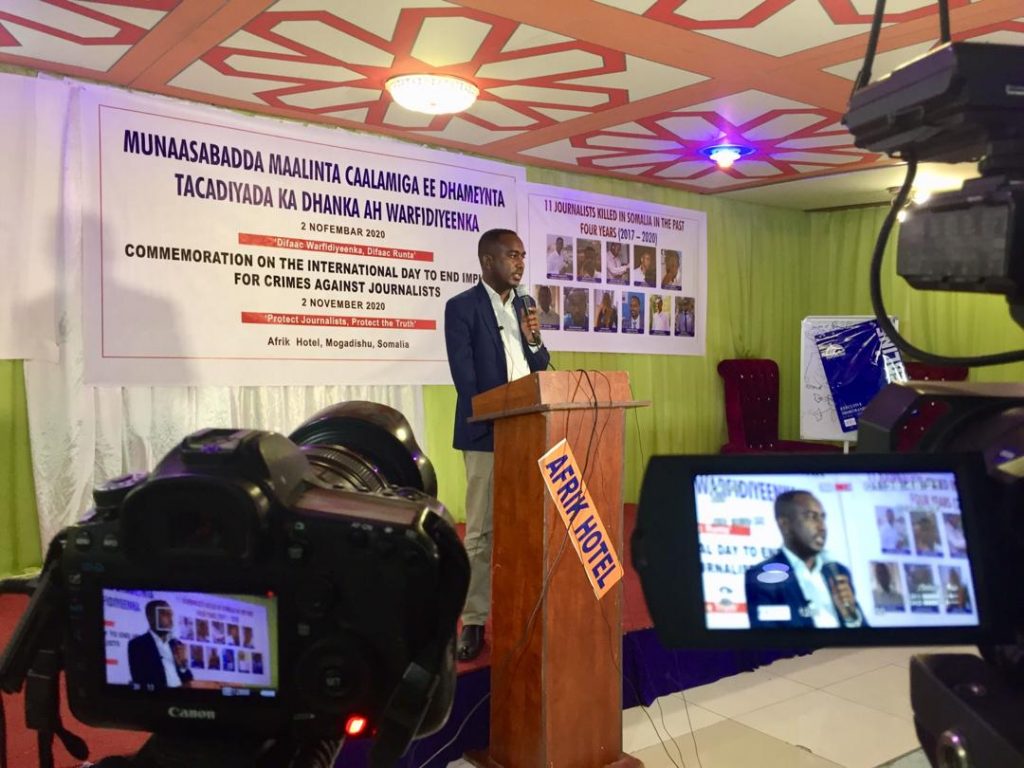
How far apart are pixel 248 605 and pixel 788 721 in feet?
8.02

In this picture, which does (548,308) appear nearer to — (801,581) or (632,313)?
(632,313)

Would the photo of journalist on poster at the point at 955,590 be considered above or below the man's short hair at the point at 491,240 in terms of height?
below

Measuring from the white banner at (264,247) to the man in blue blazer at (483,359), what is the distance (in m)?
1.18

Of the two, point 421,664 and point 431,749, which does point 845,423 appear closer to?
point 431,749

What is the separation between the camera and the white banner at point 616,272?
4.40m

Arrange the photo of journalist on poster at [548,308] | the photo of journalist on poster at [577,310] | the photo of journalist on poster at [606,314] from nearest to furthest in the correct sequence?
the photo of journalist on poster at [548,308]
the photo of journalist on poster at [577,310]
the photo of journalist on poster at [606,314]

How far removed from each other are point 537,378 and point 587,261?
289 centimetres

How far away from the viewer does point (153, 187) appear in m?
3.12

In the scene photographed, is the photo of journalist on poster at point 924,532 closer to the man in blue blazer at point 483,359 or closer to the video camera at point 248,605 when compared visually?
the video camera at point 248,605

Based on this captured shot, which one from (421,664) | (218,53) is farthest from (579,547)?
(218,53)

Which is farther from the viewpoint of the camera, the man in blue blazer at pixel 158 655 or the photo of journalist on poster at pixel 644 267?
the photo of journalist on poster at pixel 644 267

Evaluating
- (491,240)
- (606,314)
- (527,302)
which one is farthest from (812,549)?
(606,314)

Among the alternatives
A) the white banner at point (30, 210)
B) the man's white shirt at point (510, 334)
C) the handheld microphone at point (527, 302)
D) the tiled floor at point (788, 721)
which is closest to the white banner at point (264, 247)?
the white banner at point (30, 210)

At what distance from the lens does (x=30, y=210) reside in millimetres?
2889
